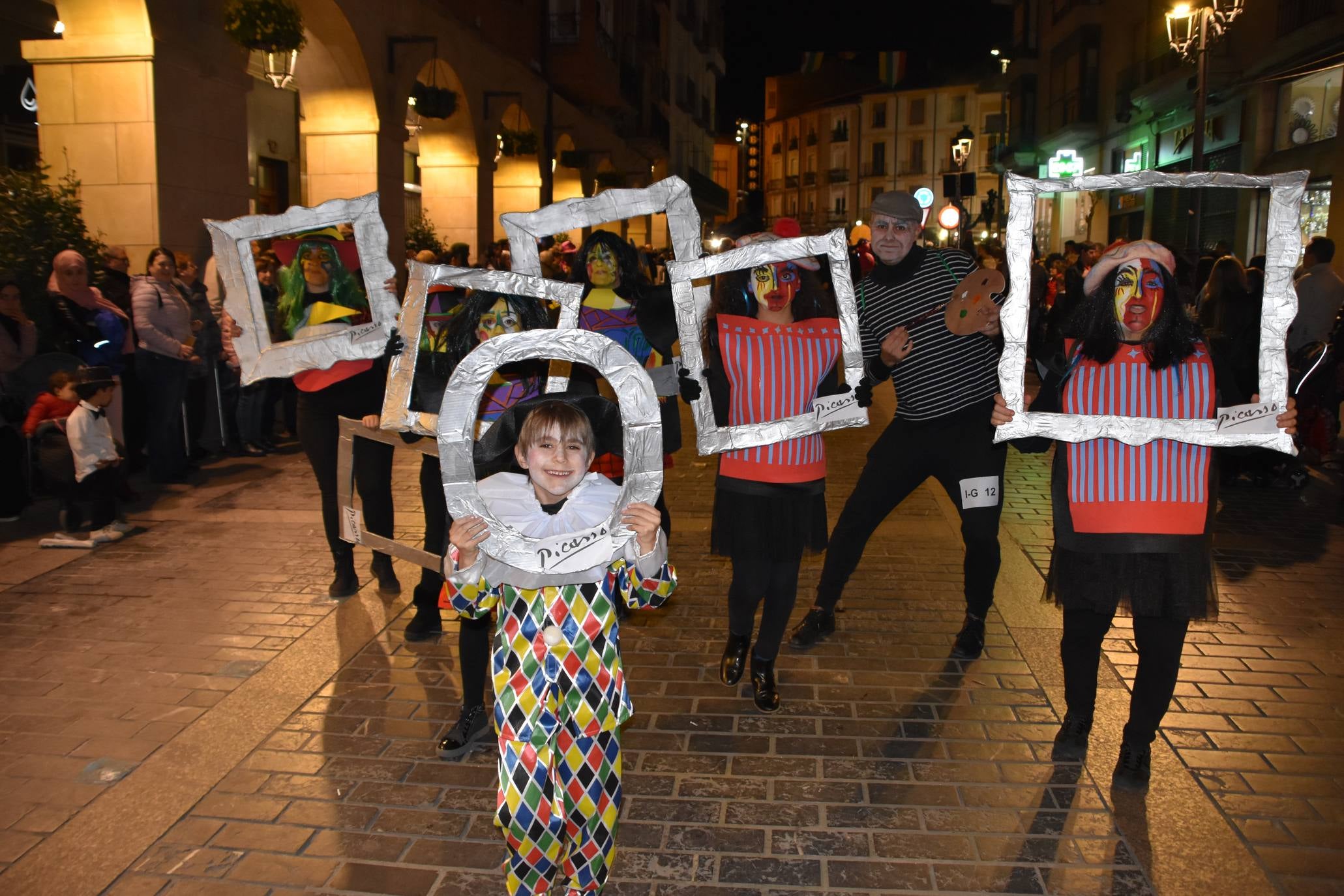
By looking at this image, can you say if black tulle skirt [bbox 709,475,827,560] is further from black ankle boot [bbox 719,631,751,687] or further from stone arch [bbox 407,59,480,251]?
stone arch [bbox 407,59,480,251]

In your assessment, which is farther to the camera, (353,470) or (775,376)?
(353,470)

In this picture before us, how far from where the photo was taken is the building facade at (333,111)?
9.98 meters

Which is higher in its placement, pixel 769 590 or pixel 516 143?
pixel 516 143

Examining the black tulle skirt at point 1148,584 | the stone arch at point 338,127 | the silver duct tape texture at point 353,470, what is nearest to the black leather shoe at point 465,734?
the silver duct tape texture at point 353,470

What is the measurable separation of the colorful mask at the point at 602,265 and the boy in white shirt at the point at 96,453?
13.9ft

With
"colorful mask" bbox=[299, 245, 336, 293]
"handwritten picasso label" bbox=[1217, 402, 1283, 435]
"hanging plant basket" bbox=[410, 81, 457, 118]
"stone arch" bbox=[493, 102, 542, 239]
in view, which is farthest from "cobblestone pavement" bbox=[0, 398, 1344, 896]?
"stone arch" bbox=[493, 102, 542, 239]

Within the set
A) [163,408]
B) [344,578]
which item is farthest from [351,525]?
[163,408]

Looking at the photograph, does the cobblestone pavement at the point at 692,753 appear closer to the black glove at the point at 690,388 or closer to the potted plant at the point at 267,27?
the black glove at the point at 690,388

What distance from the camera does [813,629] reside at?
217 inches

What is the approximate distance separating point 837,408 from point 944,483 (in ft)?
3.52

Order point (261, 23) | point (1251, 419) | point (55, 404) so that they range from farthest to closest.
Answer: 1. point (261, 23)
2. point (55, 404)
3. point (1251, 419)

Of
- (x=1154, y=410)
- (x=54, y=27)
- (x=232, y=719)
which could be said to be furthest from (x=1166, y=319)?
(x=54, y=27)

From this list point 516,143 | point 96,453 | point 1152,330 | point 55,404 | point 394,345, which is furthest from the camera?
point 516,143

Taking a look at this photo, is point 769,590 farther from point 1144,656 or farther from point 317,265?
point 317,265
